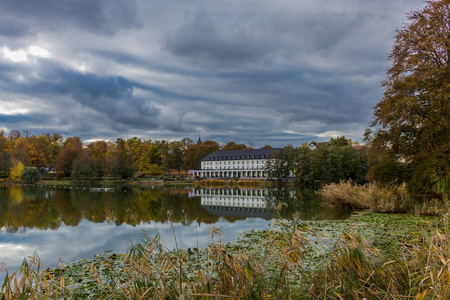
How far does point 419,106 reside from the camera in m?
12.9

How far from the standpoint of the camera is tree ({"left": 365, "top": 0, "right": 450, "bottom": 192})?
12.1m

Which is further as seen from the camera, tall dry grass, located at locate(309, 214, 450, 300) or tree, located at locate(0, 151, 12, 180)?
tree, located at locate(0, 151, 12, 180)

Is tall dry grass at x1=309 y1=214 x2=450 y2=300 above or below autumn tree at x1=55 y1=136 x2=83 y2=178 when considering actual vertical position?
below

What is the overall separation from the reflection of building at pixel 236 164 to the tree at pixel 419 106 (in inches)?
2581

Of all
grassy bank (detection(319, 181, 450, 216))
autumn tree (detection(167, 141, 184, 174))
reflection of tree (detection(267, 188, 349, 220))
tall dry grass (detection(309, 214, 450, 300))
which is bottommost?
reflection of tree (detection(267, 188, 349, 220))

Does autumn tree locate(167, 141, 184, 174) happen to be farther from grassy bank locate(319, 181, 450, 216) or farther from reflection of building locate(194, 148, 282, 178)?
grassy bank locate(319, 181, 450, 216)

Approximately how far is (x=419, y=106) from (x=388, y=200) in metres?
4.90

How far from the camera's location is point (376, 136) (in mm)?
14797

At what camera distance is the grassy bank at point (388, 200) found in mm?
12694

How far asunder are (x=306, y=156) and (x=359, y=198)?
34987mm

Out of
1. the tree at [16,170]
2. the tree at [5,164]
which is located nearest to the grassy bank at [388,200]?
the tree at [16,170]

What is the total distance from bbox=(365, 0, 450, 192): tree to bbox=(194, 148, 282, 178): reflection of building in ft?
215

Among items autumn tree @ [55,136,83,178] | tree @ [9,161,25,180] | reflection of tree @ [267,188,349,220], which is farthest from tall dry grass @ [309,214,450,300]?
autumn tree @ [55,136,83,178]

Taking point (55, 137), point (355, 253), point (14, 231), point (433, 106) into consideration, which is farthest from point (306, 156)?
point (55, 137)
